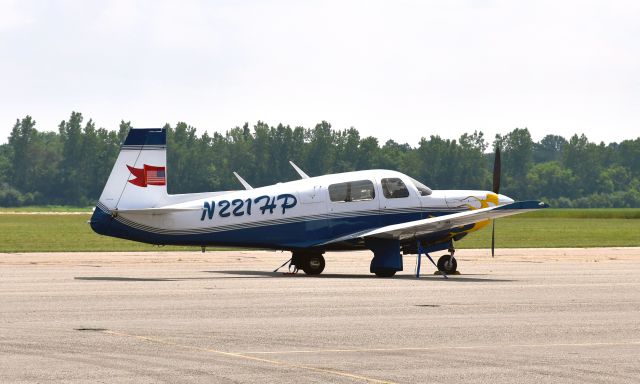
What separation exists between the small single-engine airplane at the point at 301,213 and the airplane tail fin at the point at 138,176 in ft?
0.07

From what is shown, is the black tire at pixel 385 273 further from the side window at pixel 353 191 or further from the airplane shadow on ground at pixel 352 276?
the side window at pixel 353 191

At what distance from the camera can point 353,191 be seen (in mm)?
30312

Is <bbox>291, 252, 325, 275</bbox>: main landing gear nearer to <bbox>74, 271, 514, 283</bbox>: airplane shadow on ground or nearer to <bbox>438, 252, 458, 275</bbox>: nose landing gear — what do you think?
<bbox>74, 271, 514, 283</bbox>: airplane shadow on ground

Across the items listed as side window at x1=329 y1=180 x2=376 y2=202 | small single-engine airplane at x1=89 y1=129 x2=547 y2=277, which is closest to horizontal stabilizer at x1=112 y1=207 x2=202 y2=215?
small single-engine airplane at x1=89 y1=129 x2=547 y2=277

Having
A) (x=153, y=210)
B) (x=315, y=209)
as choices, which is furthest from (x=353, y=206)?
(x=153, y=210)

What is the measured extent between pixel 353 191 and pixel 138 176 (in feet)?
17.0

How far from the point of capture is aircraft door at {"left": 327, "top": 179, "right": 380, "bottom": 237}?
98.7ft

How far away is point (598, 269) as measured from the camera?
109ft

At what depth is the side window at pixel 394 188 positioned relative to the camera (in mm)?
30422

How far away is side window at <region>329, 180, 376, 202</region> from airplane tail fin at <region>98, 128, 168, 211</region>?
4.15m

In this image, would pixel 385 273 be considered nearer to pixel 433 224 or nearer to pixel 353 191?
pixel 433 224

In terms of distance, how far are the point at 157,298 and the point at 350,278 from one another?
25.9ft

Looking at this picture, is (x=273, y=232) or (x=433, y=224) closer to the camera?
(x=433, y=224)

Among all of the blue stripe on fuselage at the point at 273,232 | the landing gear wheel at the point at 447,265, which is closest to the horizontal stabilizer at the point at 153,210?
the blue stripe on fuselage at the point at 273,232
